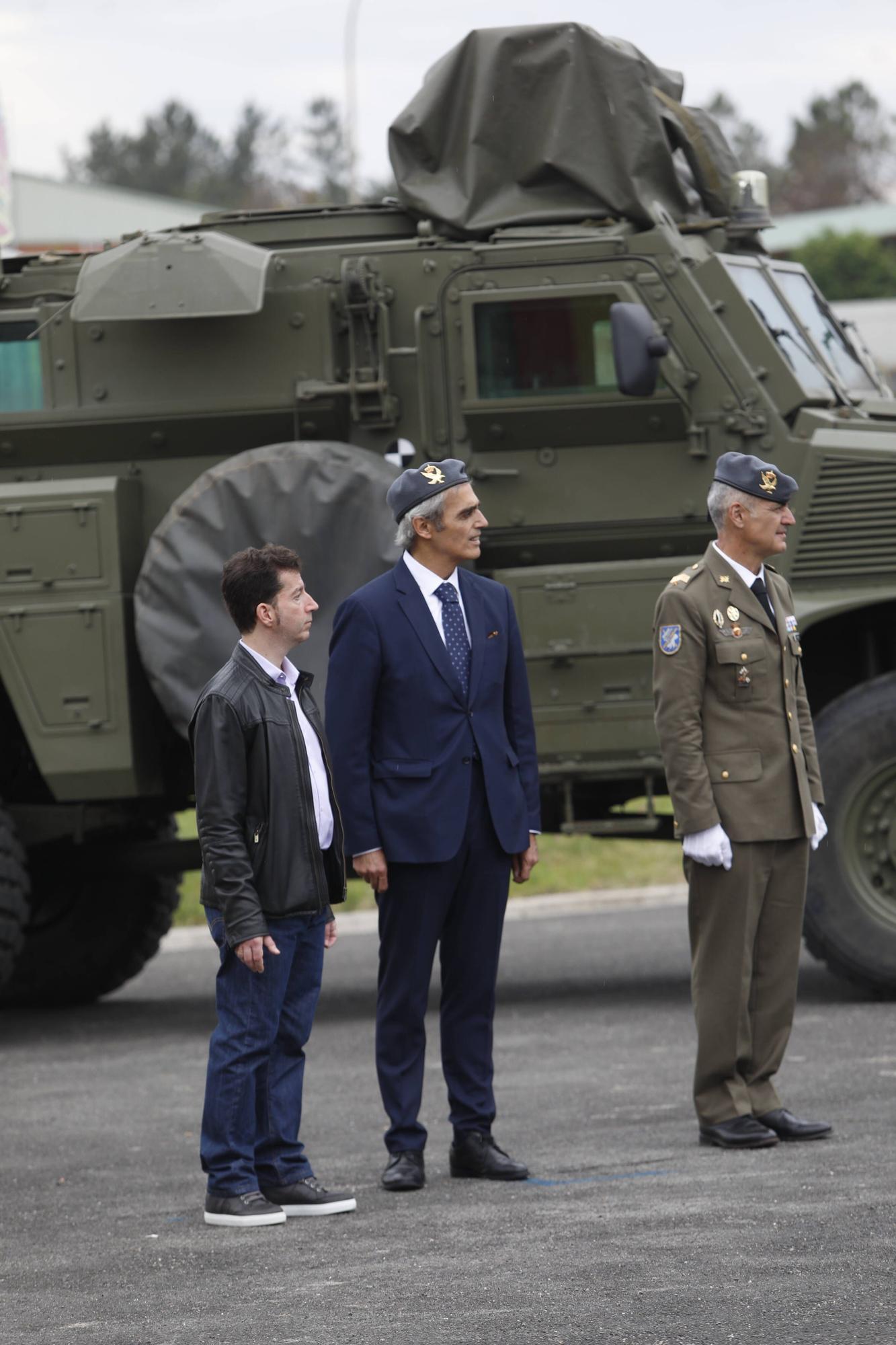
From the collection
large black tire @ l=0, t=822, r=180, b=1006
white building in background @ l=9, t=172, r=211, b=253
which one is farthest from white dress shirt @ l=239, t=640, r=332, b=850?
white building in background @ l=9, t=172, r=211, b=253

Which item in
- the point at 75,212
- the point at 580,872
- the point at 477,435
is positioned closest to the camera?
the point at 477,435

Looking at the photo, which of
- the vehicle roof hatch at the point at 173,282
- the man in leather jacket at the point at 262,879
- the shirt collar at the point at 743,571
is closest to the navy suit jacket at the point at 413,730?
the man in leather jacket at the point at 262,879

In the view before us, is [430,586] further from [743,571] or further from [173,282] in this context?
[173,282]

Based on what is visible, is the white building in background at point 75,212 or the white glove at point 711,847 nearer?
the white glove at point 711,847

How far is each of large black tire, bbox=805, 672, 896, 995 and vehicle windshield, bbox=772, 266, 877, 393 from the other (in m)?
1.46

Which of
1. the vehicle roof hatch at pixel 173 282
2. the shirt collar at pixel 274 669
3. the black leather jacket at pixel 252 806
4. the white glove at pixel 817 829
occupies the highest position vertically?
the vehicle roof hatch at pixel 173 282

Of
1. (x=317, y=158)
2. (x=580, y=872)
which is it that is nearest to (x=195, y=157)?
(x=317, y=158)

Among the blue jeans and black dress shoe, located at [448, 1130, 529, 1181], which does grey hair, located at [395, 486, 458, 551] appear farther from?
black dress shoe, located at [448, 1130, 529, 1181]

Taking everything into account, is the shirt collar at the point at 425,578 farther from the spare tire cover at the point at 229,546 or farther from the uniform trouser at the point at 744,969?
the spare tire cover at the point at 229,546

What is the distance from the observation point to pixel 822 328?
9.90 meters

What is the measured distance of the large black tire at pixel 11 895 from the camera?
919 centimetres

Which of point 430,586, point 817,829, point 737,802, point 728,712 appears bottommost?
point 817,829

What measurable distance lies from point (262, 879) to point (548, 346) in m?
3.75

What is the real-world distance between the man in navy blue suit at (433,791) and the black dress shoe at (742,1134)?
637 millimetres
